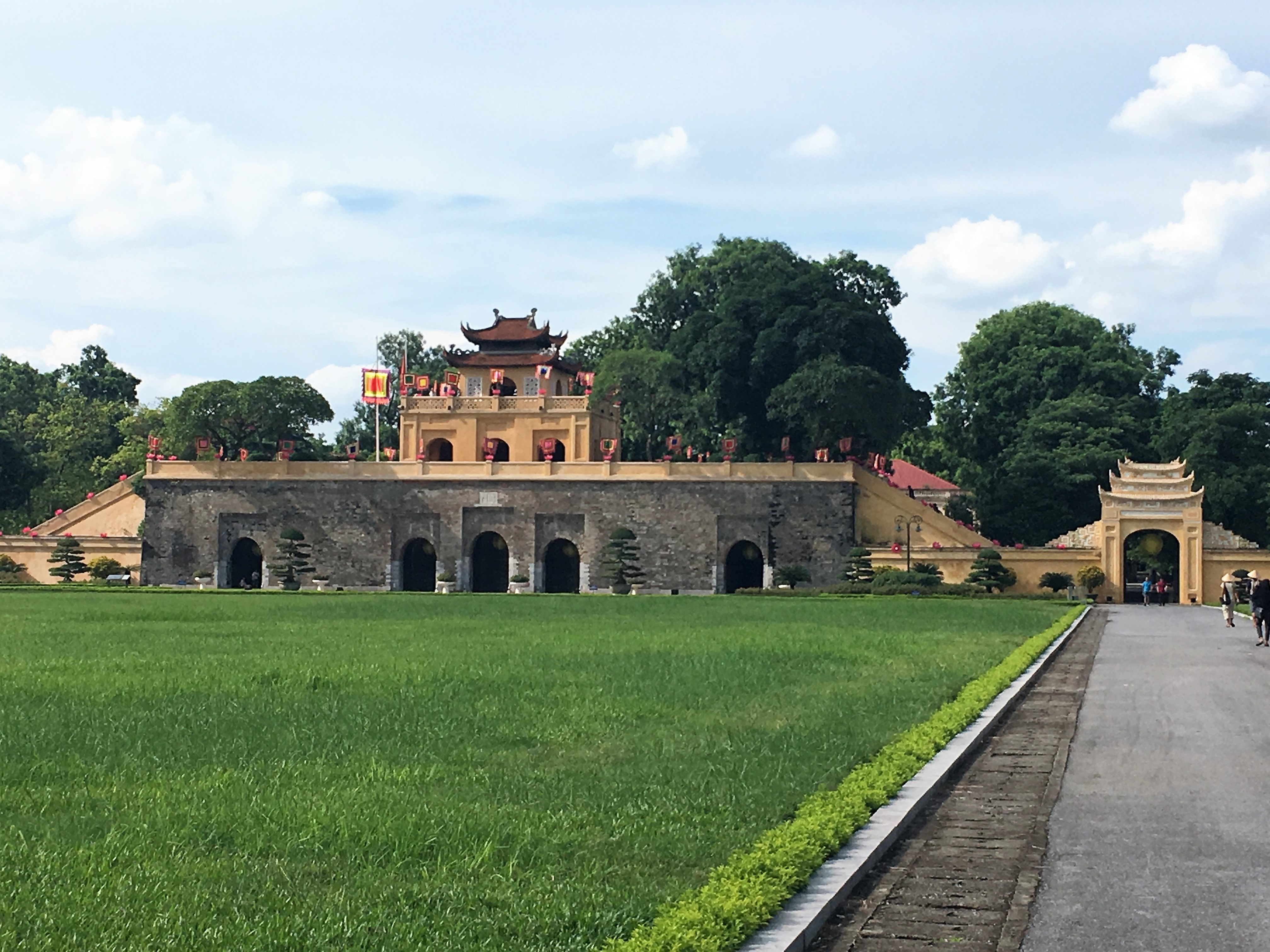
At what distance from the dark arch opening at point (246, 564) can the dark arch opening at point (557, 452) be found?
45.3 feet

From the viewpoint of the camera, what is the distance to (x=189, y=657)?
66.7ft

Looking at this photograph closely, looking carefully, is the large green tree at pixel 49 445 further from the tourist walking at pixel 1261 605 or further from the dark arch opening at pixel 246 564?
the tourist walking at pixel 1261 605

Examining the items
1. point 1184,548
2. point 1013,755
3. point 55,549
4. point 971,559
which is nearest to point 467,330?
point 55,549

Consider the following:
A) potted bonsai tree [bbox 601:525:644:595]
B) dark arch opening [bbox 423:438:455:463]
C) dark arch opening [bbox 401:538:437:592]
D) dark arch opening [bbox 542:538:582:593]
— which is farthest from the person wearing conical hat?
dark arch opening [bbox 423:438:455:463]

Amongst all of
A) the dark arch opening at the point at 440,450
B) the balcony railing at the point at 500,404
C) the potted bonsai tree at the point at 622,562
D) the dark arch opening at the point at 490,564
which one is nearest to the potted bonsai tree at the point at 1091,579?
the potted bonsai tree at the point at 622,562

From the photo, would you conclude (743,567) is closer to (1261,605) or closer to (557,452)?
(557,452)

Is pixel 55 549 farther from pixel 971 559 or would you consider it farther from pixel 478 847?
pixel 478 847

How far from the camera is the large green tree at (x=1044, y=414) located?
66.8 metres

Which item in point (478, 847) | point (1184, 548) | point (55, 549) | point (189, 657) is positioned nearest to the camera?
point (478, 847)

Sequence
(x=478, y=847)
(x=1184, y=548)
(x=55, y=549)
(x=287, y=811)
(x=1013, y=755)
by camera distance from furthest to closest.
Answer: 1. (x=55, y=549)
2. (x=1184, y=548)
3. (x=1013, y=755)
4. (x=287, y=811)
5. (x=478, y=847)

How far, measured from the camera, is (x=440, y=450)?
241 ft

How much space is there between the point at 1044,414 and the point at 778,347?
1299 cm

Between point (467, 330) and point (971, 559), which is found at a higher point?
point (467, 330)

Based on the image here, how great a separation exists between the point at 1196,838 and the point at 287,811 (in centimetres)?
562
